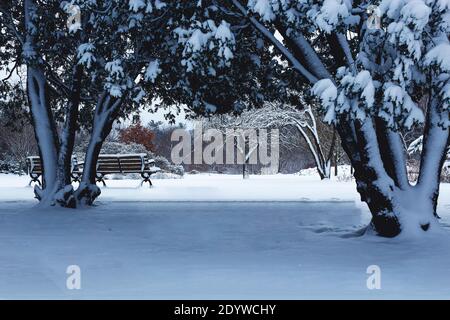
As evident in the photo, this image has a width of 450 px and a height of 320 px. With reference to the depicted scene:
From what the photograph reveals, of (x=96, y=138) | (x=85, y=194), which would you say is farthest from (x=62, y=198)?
(x=96, y=138)

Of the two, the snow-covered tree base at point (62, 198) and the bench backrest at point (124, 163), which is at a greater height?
the bench backrest at point (124, 163)

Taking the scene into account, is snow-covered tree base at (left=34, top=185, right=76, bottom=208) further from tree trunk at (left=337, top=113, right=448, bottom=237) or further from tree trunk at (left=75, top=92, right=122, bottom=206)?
tree trunk at (left=337, top=113, right=448, bottom=237)

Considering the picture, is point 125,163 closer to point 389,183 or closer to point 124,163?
point 124,163

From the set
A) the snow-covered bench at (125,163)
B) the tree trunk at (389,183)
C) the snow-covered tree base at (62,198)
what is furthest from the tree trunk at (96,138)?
the snow-covered bench at (125,163)

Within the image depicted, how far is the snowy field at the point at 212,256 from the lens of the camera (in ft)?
Answer: 21.5

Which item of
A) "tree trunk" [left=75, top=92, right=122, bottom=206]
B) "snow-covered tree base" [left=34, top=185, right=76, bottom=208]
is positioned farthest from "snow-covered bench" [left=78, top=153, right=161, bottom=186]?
"snow-covered tree base" [left=34, top=185, right=76, bottom=208]

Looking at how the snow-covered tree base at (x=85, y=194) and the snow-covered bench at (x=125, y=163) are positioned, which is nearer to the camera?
the snow-covered tree base at (x=85, y=194)

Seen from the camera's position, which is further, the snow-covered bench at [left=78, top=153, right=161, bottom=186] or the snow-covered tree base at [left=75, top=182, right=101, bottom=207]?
the snow-covered bench at [left=78, top=153, right=161, bottom=186]

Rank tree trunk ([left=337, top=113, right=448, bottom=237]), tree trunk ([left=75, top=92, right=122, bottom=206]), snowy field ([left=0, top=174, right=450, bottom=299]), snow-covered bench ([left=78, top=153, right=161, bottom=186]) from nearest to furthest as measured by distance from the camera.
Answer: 1. snowy field ([left=0, top=174, right=450, bottom=299])
2. tree trunk ([left=337, top=113, right=448, bottom=237])
3. tree trunk ([left=75, top=92, right=122, bottom=206])
4. snow-covered bench ([left=78, top=153, right=161, bottom=186])

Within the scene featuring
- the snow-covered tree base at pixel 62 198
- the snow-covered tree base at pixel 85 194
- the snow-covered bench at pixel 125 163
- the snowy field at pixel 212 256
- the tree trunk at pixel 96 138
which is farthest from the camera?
the snow-covered bench at pixel 125 163

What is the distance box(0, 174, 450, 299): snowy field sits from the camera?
6539 millimetres

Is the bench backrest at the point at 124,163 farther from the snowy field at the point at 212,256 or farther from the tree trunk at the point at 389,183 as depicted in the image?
the tree trunk at the point at 389,183
